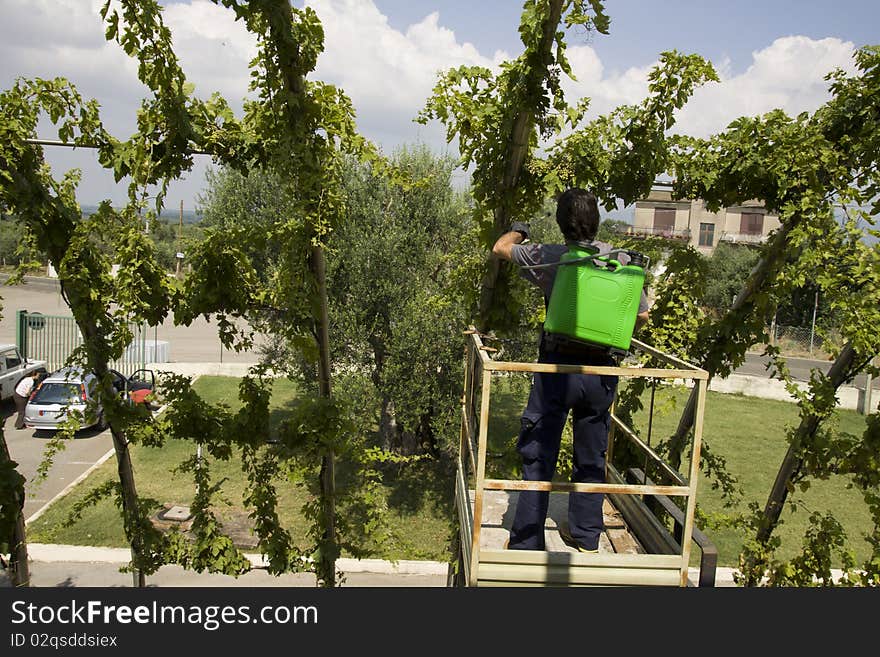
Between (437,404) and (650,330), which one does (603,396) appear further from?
(437,404)

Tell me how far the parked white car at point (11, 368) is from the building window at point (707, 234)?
36298 mm

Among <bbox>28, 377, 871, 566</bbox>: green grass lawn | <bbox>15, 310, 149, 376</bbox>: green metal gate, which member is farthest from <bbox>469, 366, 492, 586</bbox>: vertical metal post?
<bbox>15, 310, 149, 376</bbox>: green metal gate

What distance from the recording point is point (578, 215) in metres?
3.50

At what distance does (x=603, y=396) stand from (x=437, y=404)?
9044 millimetres

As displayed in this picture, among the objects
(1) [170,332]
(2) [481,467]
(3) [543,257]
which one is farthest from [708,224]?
(2) [481,467]

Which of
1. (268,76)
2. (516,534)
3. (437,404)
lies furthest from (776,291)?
(437,404)

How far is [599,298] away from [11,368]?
18.7 m

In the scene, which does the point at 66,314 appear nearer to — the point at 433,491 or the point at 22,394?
the point at 22,394

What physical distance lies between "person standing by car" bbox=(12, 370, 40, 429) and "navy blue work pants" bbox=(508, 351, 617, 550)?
52.0ft

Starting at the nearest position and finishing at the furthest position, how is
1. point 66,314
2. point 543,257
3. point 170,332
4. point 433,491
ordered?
point 543,257
point 433,491
point 170,332
point 66,314

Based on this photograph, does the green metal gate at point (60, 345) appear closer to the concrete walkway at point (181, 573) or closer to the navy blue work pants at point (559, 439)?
the concrete walkway at point (181, 573)

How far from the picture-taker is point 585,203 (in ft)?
11.5

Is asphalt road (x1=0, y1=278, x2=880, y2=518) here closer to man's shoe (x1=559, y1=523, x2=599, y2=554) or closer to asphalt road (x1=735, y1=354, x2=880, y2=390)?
asphalt road (x1=735, y1=354, x2=880, y2=390)

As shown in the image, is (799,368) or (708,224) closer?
(799,368)
